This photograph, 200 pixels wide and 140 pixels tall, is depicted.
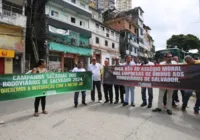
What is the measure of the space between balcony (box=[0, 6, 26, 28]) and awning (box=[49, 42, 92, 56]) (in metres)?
3.85

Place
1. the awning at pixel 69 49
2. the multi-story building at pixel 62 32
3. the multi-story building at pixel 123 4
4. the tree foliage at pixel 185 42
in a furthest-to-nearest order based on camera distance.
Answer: the multi-story building at pixel 123 4
the tree foliage at pixel 185 42
the awning at pixel 69 49
the multi-story building at pixel 62 32

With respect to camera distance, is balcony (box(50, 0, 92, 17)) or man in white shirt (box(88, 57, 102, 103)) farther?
balcony (box(50, 0, 92, 17))

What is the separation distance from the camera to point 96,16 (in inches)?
1329

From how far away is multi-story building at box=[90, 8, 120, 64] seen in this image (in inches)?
1103

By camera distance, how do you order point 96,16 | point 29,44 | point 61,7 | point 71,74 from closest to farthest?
Result: point 71,74, point 29,44, point 61,7, point 96,16

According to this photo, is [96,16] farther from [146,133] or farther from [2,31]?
[146,133]

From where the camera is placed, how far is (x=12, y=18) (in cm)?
1642

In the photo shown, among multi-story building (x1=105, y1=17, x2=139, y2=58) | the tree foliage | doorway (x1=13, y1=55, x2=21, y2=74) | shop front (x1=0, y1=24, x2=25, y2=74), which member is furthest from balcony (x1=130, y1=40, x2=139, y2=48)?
doorway (x1=13, y1=55, x2=21, y2=74)

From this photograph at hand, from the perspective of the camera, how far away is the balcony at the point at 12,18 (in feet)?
51.7

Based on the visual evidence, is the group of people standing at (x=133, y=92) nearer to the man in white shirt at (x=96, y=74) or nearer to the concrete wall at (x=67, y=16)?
the man in white shirt at (x=96, y=74)

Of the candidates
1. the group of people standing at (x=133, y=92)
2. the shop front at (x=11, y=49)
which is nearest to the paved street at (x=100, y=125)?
the group of people standing at (x=133, y=92)

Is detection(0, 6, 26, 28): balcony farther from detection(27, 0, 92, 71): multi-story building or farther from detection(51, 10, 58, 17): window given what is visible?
detection(51, 10, 58, 17): window

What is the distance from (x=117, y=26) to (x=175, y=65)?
109ft

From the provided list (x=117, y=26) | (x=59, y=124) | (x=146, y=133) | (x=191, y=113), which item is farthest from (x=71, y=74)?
(x=117, y=26)
